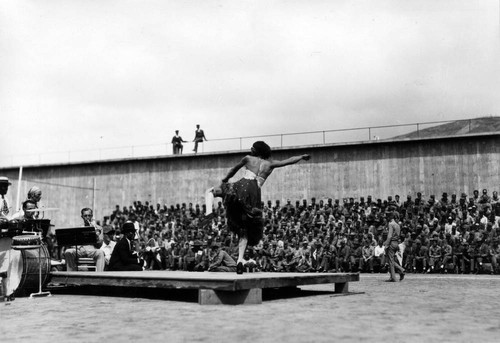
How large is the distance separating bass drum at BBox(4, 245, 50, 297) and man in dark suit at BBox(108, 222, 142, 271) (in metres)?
1.76

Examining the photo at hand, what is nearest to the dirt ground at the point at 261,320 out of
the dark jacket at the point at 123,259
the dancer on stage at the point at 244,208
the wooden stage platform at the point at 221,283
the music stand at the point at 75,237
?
the wooden stage platform at the point at 221,283

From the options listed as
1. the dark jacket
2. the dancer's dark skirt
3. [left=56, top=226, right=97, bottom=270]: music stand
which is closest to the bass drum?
[left=56, top=226, right=97, bottom=270]: music stand

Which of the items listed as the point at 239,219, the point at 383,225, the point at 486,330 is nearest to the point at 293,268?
the point at 383,225

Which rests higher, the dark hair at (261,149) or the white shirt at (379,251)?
the dark hair at (261,149)

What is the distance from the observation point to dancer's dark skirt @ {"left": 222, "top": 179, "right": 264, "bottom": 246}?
8.27 meters

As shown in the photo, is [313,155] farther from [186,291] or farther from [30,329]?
[30,329]

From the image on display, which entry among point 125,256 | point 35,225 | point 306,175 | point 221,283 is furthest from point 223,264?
point 306,175

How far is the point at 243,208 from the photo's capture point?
27.1ft

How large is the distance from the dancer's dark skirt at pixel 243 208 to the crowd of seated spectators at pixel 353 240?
683cm

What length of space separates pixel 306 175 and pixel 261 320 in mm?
22374

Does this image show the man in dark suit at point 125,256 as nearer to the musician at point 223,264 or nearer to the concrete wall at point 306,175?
the musician at point 223,264

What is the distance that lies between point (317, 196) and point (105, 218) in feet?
38.5

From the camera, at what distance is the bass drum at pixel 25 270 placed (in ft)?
27.7

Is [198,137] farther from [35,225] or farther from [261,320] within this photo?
[261,320]
